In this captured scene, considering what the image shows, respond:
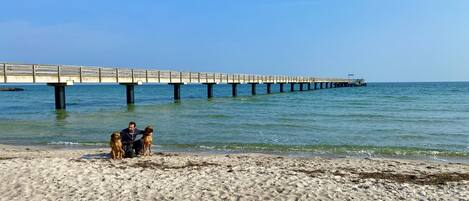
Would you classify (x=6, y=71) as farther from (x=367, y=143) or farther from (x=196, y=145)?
(x=367, y=143)

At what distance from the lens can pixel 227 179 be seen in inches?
339

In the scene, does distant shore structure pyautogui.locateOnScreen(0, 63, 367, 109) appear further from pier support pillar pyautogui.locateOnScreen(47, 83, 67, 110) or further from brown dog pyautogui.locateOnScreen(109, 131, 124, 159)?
brown dog pyautogui.locateOnScreen(109, 131, 124, 159)

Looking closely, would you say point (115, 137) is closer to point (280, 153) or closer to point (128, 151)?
point (128, 151)

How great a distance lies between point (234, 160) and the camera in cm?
1120

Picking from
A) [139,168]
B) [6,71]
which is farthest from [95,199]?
[6,71]

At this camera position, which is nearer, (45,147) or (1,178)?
(1,178)

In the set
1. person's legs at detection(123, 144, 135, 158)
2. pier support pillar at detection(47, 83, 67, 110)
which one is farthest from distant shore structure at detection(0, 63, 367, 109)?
person's legs at detection(123, 144, 135, 158)

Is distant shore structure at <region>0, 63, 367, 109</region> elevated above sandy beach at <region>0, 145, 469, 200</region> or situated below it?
above

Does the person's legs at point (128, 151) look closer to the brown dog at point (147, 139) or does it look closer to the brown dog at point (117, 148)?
the brown dog at point (117, 148)

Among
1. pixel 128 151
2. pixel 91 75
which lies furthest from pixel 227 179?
pixel 91 75

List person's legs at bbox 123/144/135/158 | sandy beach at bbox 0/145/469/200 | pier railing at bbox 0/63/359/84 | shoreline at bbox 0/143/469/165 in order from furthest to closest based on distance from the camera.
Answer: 1. pier railing at bbox 0/63/359/84
2. shoreline at bbox 0/143/469/165
3. person's legs at bbox 123/144/135/158
4. sandy beach at bbox 0/145/469/200

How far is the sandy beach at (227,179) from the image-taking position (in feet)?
24.8

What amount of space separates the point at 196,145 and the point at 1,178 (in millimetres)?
6660

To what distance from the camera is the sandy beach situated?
757 centimetres
